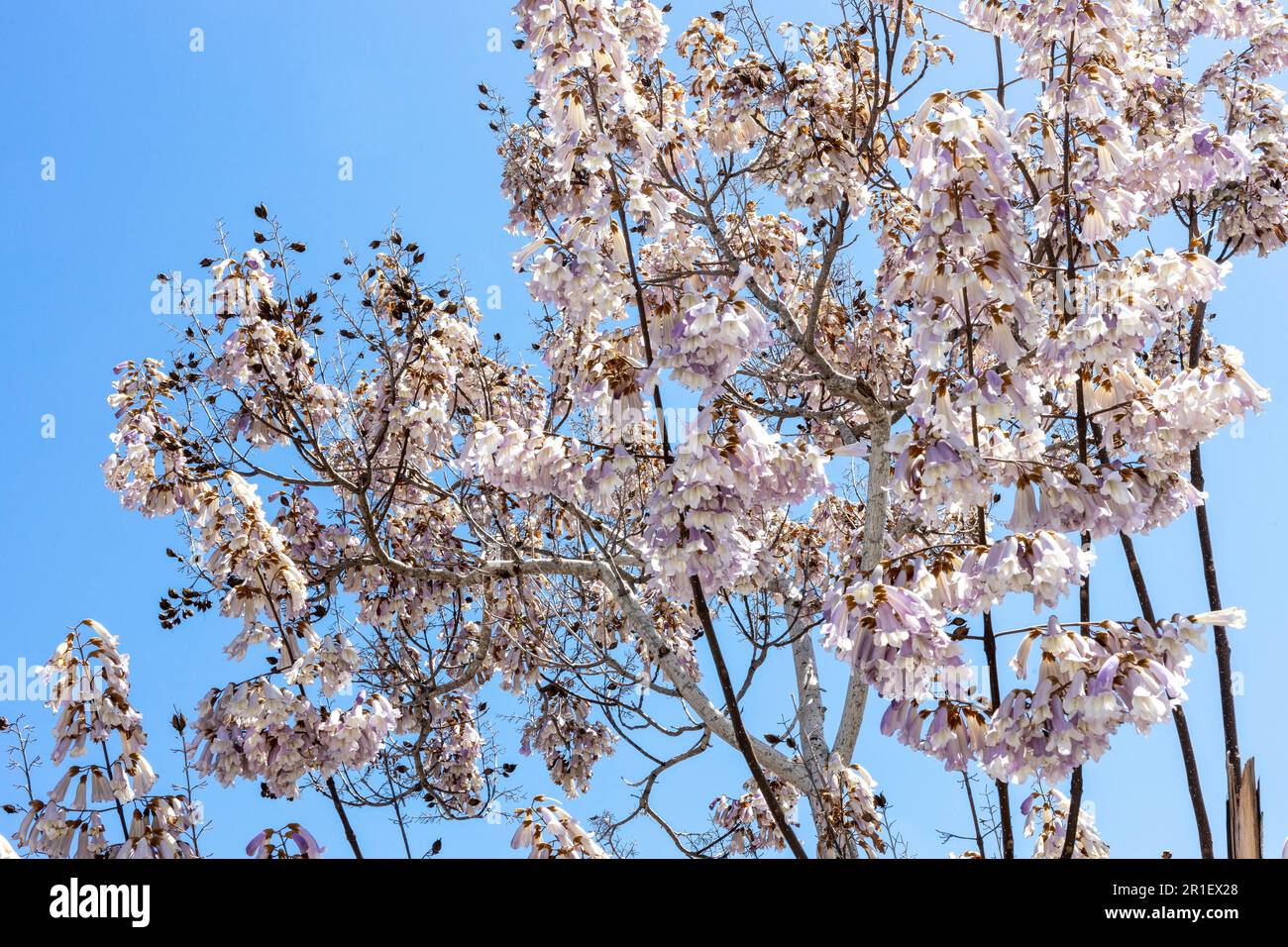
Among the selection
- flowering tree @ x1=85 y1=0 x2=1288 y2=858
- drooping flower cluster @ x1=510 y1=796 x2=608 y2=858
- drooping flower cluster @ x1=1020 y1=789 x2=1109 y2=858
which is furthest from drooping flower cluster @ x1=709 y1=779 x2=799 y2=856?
drooping flower cluster @ x1=510 y1=796 x2=608 y2=858

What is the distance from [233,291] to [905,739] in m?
3.96

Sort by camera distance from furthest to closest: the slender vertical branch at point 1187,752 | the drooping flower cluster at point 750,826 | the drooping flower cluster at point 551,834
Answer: the drooping flower cluster at point 750,826
the slender vertical branch at point 1187,752
the drooping flower cluster at point 551,834

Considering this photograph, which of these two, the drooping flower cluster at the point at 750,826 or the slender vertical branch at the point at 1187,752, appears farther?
the drooping flower cluster at the point at 750,826

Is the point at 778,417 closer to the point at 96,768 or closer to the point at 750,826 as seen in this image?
the point at 750,826

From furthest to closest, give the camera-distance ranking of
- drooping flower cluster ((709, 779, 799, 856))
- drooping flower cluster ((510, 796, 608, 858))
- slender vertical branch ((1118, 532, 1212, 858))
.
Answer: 1. drooping flower cluster ((709, 779, 799, 856))
2. slender vertical branch ((1118, 532, 1212, 858))
3. drooping flower cluster ((510, 796, 608, 858))

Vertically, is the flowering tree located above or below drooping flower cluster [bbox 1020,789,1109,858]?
above

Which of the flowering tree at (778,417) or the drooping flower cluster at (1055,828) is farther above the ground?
the flowering tree at (778,417)

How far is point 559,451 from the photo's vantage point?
327 cm

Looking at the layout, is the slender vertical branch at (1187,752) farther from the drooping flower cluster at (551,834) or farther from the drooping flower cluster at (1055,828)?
the drooping flower cluster at (551,834)

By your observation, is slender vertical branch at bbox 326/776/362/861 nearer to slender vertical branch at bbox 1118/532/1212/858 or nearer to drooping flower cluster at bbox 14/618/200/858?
drooping flower cluster at bbox 14/618/200/858

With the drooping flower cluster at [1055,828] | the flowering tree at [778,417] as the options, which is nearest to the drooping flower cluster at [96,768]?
the flowering tree at [778,417]

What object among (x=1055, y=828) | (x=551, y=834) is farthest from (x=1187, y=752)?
(x=551, y=834)

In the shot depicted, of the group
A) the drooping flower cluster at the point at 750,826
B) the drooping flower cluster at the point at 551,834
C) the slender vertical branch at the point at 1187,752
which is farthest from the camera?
the drooping flower cluster at the point at 750,826
